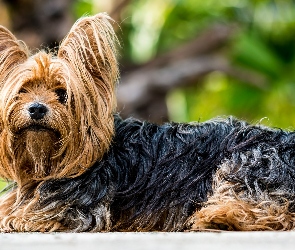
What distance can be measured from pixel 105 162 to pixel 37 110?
0.75 meters

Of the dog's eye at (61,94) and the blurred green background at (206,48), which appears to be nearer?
the dog's eye at (61,94)

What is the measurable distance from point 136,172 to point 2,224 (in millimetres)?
1047

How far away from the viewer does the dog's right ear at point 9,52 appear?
6410mm

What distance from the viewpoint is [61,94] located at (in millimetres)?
6273

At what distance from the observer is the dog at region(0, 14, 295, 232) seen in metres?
6.15

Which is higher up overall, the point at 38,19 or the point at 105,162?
the point at 38,19

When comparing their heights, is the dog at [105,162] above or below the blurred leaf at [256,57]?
below

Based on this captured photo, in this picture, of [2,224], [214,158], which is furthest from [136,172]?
[2,224]

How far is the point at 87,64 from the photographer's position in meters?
6.47

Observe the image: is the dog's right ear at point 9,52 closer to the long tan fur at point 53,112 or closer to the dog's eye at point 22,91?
the long tan fur at point 53,112
